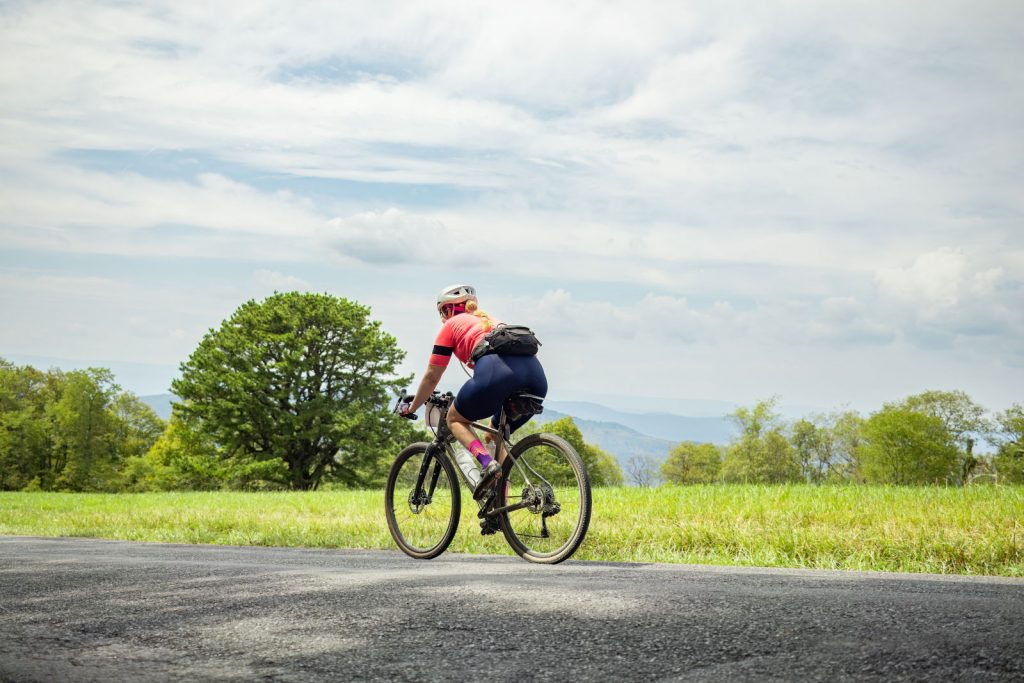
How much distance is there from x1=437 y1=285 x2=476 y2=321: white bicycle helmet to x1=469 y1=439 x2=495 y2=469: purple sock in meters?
1.13

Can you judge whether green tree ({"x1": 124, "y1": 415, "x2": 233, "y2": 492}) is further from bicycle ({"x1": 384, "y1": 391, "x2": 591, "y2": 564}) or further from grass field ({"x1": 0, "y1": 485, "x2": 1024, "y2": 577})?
bicycle ({"x1": 384, "y1": 391, "x2": 591, "y2": 564})

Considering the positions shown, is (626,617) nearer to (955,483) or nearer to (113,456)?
(955,483)

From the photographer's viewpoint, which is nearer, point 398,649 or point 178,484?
point 398,649

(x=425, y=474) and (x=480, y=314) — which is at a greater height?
(x=480, y=314)

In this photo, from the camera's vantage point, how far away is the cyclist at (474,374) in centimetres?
697

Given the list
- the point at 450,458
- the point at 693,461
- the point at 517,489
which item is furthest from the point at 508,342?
the point at 693,461

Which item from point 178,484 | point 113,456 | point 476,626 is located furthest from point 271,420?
point 476,626

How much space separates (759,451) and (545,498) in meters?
82.7

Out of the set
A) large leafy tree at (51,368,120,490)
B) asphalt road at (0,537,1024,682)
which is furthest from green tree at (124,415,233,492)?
asphalt road at (0,537,1024,682)

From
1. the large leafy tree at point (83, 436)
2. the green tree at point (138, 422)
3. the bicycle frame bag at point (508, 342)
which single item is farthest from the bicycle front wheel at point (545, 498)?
the green tree at point (138, 422)

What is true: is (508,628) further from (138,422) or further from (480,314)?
(138,422)

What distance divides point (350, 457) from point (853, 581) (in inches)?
1716

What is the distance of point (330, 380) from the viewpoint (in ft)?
161

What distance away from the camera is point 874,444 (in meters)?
70.8
